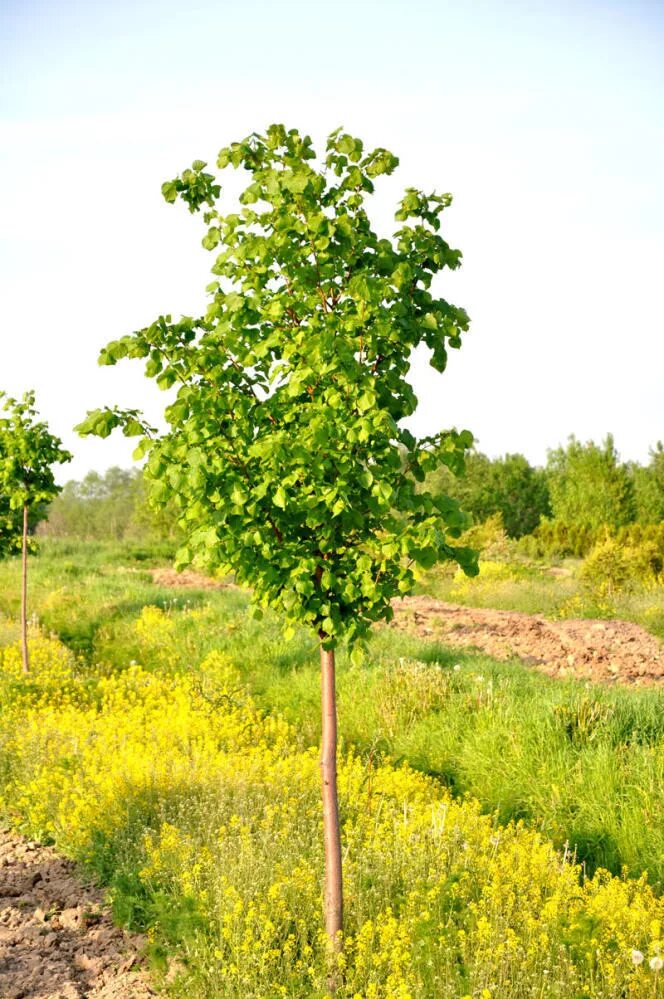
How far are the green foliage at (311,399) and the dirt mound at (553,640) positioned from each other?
24.8 ft

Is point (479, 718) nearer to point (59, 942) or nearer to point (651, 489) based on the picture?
point (59, 942)

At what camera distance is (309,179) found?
397 centimetres

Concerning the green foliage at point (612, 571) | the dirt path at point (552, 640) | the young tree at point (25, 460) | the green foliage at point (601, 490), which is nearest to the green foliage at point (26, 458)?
the young tree at point (25, 460)

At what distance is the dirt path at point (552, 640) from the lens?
11531 millimetres

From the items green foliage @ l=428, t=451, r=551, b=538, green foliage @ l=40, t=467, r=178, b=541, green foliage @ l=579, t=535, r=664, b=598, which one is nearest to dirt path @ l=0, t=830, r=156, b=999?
green foliage @ l=579, t=535, r=664, b=598

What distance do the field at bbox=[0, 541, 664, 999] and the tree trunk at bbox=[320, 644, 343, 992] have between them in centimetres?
13

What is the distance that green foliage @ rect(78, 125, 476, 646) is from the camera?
3887 millimetres

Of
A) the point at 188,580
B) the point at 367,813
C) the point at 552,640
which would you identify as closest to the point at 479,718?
the point at 367,813

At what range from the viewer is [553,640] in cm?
1327

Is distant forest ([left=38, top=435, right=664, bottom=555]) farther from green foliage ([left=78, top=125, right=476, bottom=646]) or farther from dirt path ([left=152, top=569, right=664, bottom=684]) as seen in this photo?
green foliage ([left=78, top=125, right=476, bottom=646])

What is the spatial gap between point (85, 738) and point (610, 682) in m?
6.92

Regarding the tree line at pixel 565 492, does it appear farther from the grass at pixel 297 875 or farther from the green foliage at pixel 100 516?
the grass at pixel 297 875

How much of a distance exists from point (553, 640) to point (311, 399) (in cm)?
1003

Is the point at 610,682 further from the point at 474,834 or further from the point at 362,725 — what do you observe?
the point at 474,834
